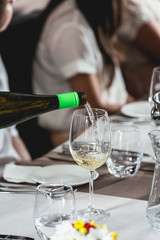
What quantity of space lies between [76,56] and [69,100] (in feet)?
4.63

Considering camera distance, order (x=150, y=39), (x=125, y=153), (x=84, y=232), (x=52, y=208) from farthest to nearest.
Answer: (x=150, y=39)
(x=125, y=153)
(x=52, y=208)
(x=84, y=232)

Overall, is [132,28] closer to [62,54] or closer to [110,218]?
[62,54]

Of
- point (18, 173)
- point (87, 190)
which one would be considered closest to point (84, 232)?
point (87, 190)

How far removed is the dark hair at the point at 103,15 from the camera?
2320 mm

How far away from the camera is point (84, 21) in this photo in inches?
90.0

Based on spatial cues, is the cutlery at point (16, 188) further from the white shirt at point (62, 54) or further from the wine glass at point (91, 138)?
the white shirt at point (62, 54)

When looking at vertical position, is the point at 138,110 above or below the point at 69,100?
below

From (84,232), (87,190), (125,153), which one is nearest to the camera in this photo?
(84,232)

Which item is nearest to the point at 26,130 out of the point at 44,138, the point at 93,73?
the point at 44,138

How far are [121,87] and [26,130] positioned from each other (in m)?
0.71

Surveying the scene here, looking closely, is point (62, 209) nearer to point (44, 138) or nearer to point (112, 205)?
point (112, 205)

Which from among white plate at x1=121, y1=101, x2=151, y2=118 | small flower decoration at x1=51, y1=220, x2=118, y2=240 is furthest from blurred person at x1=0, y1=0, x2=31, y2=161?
small flower decoration at x1=51, y1=220, x2=118, y2=240

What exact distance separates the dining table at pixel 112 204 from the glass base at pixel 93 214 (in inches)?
0.5

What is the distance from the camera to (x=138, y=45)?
9.46ft
